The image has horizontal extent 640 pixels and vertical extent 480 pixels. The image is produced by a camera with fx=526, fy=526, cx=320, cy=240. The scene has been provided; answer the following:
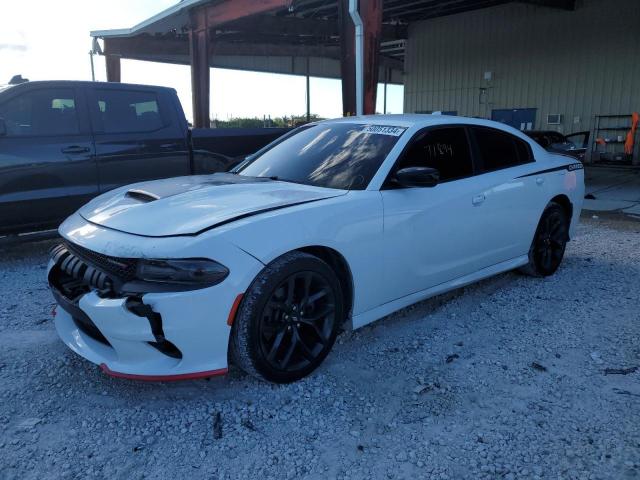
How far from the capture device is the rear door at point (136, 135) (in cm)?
570

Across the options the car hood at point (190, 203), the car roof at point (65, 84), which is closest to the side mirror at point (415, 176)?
the car hood at point (190, 203)

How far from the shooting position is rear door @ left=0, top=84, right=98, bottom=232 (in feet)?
17.0

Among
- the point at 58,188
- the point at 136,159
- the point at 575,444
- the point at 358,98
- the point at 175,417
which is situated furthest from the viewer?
the point at 358,98

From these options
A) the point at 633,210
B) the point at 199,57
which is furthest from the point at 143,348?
the point at 199,57

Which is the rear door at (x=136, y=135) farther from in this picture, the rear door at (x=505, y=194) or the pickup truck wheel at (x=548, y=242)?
the pickup truck wheel at (x=548, y=242)

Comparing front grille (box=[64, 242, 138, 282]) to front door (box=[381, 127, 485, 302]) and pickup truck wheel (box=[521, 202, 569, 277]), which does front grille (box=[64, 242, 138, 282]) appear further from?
pickup truck wheel (box=[521, 202, 569, 277])

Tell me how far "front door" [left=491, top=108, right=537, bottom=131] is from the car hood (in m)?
16.1

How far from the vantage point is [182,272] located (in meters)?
2.53

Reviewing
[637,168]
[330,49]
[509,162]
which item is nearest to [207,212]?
[509,162]

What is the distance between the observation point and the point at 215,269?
2.56m

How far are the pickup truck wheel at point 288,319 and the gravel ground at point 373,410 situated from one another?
Answer: 16 cm

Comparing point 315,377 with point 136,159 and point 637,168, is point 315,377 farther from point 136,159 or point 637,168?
point 637,168

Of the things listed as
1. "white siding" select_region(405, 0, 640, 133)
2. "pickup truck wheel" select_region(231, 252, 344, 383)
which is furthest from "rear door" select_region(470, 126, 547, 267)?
"white siding" select_region(405, 0, 640, 133)

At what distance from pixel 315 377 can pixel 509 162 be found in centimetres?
259
